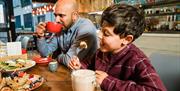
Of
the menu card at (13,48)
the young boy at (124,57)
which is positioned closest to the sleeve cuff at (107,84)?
the young boy at (124,57)

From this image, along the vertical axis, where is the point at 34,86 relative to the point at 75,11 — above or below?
below

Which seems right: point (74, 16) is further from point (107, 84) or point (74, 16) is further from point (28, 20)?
point (28, 20)

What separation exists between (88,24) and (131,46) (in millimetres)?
699

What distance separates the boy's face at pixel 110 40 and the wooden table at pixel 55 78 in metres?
0.29

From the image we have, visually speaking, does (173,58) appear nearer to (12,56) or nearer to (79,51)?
(79,51)

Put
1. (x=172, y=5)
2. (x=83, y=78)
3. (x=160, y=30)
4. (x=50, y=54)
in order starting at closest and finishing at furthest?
(x=83, y=78) < (x=50, y=54) < (x=172, y=5) < (x=160, y=30)

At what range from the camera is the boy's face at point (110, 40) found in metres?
0.95

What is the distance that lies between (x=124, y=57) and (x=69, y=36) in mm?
857

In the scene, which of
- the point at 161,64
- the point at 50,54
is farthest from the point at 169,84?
the point at 50,54

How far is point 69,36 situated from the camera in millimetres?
1720

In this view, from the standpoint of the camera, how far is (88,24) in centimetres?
162

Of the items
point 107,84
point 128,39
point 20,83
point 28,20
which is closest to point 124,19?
point 128,39

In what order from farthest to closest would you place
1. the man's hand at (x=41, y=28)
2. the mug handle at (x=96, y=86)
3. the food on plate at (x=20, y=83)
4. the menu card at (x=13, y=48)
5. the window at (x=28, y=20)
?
the window at (x=28, y=20) < the man's hand at (x=41, y=28) < the menu card at (x=13, y=48) < the food on plate at (x=20, y=83) < the mug handle at (x=96, y=86)

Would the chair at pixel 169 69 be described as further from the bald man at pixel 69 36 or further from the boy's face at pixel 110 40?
the bald man at pixel 69 36
